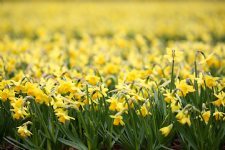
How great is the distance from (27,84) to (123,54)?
300cm

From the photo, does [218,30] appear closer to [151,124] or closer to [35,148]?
[151,124]

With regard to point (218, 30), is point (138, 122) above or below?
below

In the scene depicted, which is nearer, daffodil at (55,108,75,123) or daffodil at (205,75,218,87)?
daffodil at (55,108,75,123)

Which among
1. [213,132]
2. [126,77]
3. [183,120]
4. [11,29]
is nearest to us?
[183,120]

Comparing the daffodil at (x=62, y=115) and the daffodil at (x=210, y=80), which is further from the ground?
the daffodil at (x=210, y=80)

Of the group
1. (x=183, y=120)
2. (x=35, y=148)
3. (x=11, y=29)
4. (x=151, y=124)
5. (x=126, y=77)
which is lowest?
(x=35, y=148)

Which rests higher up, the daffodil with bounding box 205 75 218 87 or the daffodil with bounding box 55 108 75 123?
the daffodil with bounding box 205 75 218 87

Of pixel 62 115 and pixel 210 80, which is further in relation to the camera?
pixel 210 80

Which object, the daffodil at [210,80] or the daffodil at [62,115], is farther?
the daffodil at [210,80]

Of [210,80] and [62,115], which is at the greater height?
[210,80]

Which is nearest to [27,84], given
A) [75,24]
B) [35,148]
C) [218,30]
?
[35,148]

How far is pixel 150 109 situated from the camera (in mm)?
1436

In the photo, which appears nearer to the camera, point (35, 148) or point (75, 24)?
point (35, 148)

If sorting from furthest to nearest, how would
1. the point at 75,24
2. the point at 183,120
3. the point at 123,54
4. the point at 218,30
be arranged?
1. the point at 75,24
2. the point at 218,30
3. the point at 123,54
4. the point at 183,120
